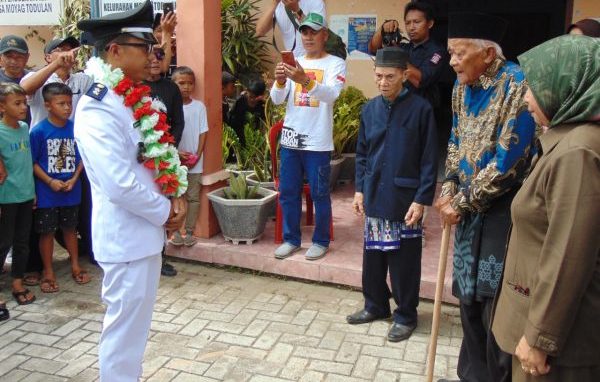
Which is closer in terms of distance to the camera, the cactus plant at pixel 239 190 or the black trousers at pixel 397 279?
the black trousers at pixel 397 279

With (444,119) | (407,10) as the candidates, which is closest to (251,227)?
(407,10)

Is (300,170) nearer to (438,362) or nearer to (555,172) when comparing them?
(438,362)

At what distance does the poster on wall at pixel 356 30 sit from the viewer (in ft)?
26.2

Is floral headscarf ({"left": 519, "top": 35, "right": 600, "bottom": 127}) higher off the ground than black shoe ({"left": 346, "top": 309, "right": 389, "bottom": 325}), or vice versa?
floral headscarf ({"left": 519, "top": 35, "right": 600, "bottom": 127})

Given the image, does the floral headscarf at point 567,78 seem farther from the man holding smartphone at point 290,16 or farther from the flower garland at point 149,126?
the man holding smartphone at point 290,16

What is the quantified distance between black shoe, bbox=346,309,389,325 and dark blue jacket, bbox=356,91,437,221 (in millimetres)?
785

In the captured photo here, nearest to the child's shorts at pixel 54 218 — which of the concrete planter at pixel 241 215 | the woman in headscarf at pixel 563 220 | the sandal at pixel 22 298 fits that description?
the sandal at pixel 22 298

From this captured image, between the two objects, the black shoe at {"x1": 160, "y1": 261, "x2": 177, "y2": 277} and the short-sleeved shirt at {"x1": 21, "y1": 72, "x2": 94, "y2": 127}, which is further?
the black shoe at {"x1": 160, "y1": 261, "x2": 177, "y2": 277}

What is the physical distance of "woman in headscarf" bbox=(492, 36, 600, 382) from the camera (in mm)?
1848

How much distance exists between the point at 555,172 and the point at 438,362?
214 cm

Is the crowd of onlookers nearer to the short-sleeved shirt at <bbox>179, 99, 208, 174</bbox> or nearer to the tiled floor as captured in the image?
the short-sleeved shirt at <bbox>179, 99, 208, 174</bbox>

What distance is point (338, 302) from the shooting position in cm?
459

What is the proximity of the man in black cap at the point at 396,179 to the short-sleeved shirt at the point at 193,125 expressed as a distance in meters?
1.85

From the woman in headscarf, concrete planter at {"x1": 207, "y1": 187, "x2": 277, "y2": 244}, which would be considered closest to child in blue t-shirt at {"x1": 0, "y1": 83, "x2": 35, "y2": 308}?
concrete planter at {"x1": 207, "y1": 187, "x2": 277, "y2": 244}
